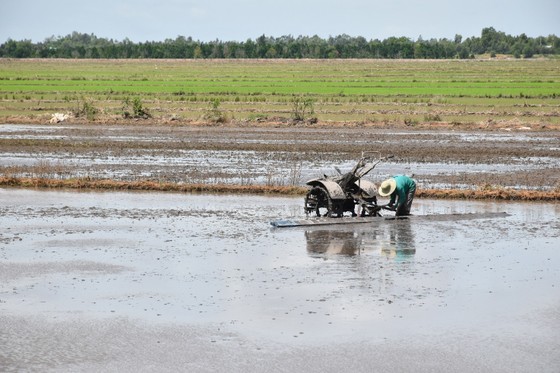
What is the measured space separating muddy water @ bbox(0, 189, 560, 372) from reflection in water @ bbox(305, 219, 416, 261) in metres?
0.04

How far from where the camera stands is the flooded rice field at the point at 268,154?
25.5 metres

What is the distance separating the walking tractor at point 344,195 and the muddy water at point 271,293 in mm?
624

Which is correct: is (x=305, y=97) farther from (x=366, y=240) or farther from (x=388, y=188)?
(x=366, y=240)

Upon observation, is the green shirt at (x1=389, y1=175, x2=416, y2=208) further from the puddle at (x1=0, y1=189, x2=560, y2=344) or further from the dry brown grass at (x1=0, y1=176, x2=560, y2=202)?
the dry brown grass at (x1=0, y1=176, x2=560, y2=202)

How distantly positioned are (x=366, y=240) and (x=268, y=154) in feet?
51.4

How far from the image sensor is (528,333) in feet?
35.3

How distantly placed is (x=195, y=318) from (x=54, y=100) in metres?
47.5

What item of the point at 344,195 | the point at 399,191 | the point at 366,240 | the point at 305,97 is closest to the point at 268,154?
the point at 344,195

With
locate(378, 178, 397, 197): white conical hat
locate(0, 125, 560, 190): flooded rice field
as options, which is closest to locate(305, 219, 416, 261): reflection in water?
locate(378, 178, 397, 197): white conical hat

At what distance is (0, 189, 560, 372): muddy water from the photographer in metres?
9.90

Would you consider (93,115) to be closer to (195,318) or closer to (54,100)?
(54,100)

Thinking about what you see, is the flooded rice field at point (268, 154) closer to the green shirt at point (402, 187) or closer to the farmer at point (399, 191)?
the farmer at point (399, 191)

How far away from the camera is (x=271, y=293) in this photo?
1240 cm

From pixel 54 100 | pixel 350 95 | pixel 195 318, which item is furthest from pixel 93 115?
pixel 195 318
